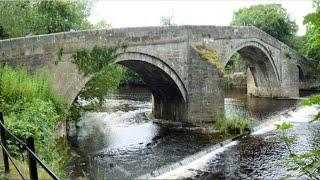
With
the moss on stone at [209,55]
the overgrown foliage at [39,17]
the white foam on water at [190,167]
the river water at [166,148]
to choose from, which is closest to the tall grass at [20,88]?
the river water at [166,148]

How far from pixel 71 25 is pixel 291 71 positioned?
1618cm

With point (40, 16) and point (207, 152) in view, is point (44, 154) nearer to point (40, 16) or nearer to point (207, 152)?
point (207, 152)

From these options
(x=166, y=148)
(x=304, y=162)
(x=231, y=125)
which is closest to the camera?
(x=304, y=162)

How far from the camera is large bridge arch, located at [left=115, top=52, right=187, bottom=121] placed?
1706cm

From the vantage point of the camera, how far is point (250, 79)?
29969mm

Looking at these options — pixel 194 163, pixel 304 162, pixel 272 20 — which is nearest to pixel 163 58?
pixel 194 163

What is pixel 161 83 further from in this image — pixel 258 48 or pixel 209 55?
pixel 258 48

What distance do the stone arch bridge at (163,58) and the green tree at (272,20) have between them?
32.1ft

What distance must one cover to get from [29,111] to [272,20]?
2837 cm

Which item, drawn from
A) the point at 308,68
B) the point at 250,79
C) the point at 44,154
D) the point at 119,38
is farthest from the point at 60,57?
the point at 308,68

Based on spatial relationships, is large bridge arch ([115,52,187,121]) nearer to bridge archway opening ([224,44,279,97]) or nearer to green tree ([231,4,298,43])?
bridge archway opening ([224,44,279,97])

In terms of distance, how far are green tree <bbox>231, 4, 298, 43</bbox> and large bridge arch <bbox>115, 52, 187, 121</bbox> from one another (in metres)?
17.1

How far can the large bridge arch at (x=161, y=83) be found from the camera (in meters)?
17.1

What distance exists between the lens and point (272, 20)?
3425 centimetres
